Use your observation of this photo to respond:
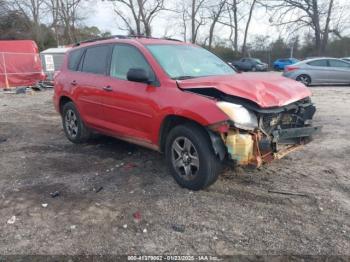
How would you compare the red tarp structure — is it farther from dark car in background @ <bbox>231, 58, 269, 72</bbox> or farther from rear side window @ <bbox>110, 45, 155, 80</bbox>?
dark car in background @ <bbox>231, 58, 269, 72</bbox>

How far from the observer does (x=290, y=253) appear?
113 inches

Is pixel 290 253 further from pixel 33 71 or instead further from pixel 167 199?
pixel 33 71

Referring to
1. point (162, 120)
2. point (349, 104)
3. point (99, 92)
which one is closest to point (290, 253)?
point (162, 120)

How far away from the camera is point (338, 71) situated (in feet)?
50.5

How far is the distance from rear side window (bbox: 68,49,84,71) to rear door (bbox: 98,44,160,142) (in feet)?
3.81

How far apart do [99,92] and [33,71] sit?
16002mm

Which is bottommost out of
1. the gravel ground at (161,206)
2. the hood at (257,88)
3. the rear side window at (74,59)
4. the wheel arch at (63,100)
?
the gravel ground at (161,206)

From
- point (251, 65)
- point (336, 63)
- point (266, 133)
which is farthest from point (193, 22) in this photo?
point (266, 133)

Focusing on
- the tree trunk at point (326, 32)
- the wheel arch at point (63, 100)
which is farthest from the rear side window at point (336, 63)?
the tree trunk at point (326, 32)

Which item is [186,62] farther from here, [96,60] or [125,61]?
[96,60]

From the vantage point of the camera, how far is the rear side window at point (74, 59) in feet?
19.8

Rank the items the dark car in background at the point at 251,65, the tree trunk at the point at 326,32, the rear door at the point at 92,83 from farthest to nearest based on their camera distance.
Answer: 1. the tree trunk at the point at 326,32
2. the dark car in background at the point at 251,65
3. the rear door at the point at 92,83

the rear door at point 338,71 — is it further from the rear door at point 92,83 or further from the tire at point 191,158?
the tire at point 191,158

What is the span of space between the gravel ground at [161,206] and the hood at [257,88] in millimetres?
1075
